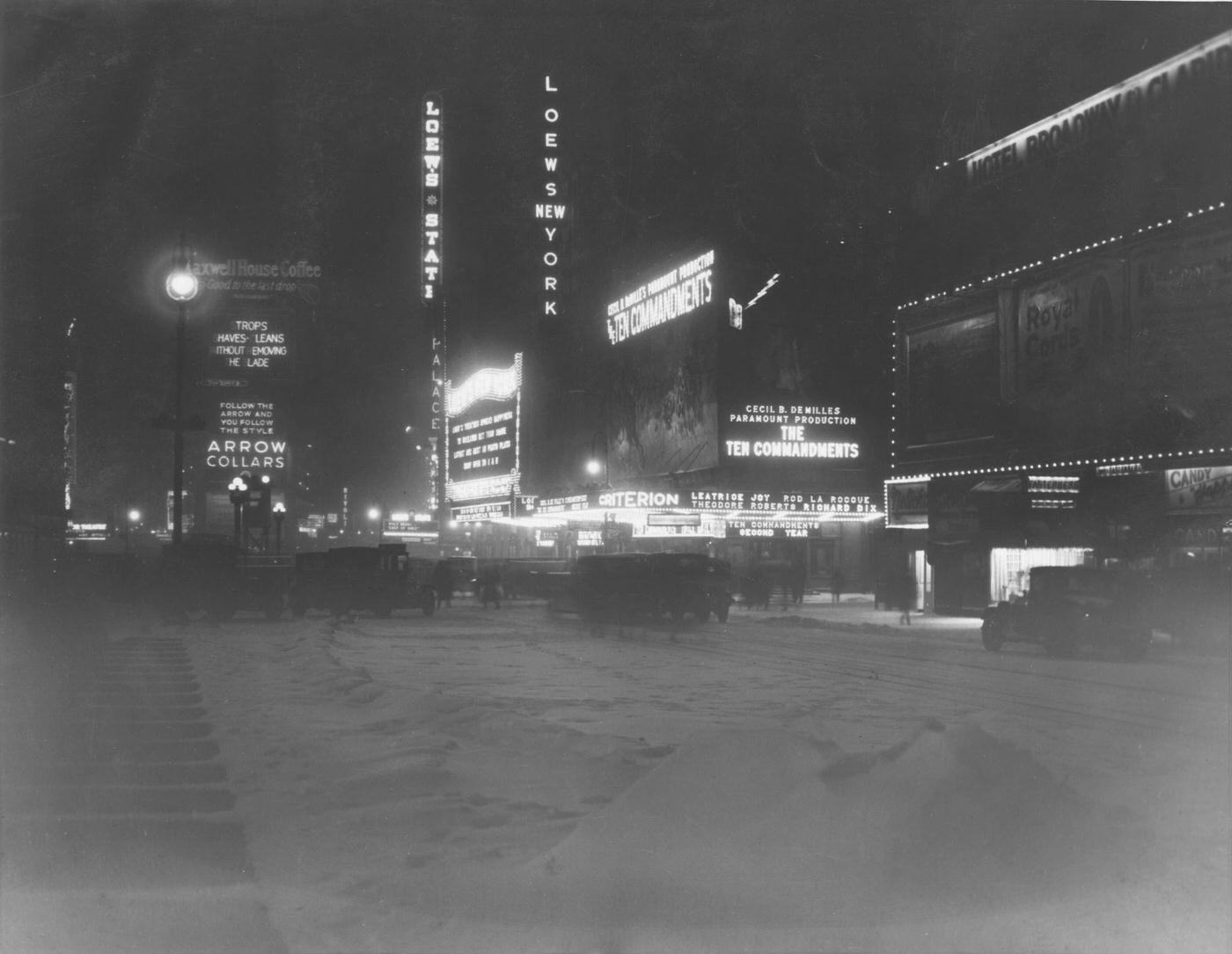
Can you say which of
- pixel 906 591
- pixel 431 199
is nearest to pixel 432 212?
pixel 431 199

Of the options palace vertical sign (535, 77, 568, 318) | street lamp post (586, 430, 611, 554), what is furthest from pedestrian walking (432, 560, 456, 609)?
palace vertical sign (535, 77, 568, 318)

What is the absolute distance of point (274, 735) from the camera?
11188 millimetres

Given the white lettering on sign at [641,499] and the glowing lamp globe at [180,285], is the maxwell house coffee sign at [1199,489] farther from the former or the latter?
the white lettering on sign at [641,499]

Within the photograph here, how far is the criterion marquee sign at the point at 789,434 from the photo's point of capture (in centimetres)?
5666

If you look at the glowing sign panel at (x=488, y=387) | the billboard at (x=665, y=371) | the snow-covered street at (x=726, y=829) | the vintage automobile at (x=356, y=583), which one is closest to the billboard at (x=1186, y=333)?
the snow-covered street at (x=726, y=829)

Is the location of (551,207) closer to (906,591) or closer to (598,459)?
(598,459)

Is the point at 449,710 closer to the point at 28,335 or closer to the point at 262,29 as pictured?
the point at 262,29

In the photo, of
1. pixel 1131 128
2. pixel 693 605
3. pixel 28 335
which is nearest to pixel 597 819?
pixel 693 605

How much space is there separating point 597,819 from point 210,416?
99.0 meters

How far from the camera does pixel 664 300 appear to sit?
6381 centimetres

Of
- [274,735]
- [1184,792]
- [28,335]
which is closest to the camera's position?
[1184,792]

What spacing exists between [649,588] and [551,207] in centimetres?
5641

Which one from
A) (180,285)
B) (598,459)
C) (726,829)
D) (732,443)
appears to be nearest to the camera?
(726,829)

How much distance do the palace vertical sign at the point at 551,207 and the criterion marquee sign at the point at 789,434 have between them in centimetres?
3134
